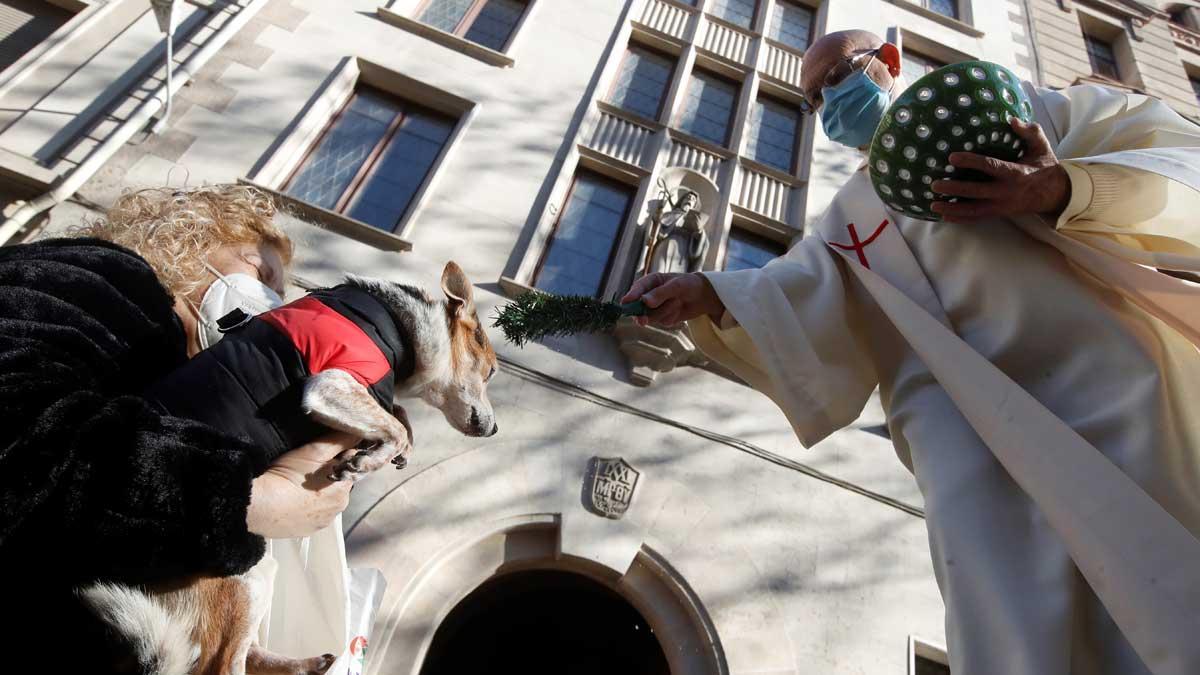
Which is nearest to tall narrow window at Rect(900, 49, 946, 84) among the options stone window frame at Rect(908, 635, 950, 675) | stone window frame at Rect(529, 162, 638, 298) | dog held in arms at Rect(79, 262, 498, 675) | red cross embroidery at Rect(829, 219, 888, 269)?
stone window frame at Rect(529, 162, 638, 298)

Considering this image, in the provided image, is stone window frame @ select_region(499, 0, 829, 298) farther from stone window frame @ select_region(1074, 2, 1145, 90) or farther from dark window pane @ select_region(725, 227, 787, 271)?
stone window frame @ select_region(1074, 2, 1145, 90)

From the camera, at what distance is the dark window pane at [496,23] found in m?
8.18

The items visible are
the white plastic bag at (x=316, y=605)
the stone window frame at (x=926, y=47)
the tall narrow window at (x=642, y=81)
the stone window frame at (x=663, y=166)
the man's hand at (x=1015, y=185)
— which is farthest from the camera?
the stone window frame at (x=926, y=47)

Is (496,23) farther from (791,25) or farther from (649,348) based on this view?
(649,348)

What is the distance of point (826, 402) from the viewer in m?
1.99

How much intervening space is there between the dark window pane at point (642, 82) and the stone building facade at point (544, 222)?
4 centimetres

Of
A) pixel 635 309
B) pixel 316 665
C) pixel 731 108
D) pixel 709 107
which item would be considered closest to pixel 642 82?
pixel 709 107

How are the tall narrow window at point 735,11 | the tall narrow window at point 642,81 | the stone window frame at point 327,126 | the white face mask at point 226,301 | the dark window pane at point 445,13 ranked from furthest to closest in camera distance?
the tall narrow window at point 735,11 → the tall narrow window at point 642,81 → the dark window pane at point 445,13 → the stone window frame at point 327,126 → the white face mask at point 226,301

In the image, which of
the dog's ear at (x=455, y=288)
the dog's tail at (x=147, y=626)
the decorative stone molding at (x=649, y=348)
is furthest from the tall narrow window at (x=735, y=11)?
the dog's tail at (x=147, y=626)

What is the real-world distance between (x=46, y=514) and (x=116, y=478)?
0.11 m

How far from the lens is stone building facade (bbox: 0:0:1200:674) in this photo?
15.6ft

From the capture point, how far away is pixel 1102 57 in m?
12.0

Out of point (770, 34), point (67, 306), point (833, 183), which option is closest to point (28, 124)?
point (67, 306)

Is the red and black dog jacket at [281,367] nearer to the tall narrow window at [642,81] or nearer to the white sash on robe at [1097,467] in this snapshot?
the white sash on robe at [1097,467]
